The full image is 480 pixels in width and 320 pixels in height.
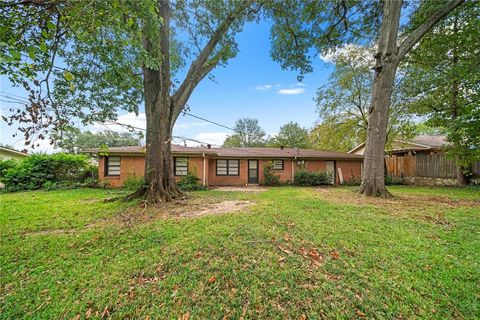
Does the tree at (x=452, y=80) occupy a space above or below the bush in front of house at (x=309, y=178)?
above

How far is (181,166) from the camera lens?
505 inches

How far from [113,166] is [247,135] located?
31.0 m

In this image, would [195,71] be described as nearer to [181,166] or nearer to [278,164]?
[181,166]

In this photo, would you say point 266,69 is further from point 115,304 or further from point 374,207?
point 115,304

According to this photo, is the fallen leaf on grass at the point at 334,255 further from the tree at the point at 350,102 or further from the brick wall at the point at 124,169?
the tree at the point at 350,102

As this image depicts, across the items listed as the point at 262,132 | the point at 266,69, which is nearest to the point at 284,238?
the point at 266,69

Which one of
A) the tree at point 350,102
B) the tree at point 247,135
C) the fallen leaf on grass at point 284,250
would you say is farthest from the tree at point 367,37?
the tree at point 247,135

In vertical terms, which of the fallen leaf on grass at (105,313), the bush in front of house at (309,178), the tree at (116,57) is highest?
the tree at (116,57)

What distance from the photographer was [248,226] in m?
4.05

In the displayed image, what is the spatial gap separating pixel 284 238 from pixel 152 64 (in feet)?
15.1

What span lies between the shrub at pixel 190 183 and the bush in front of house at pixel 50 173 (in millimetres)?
5104

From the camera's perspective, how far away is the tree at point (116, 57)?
237 cm

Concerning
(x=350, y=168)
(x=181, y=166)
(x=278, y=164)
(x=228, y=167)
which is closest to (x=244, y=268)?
(x=181, y=166)

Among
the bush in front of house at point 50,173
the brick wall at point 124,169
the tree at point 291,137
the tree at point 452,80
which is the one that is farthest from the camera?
the tree at point 291,137
